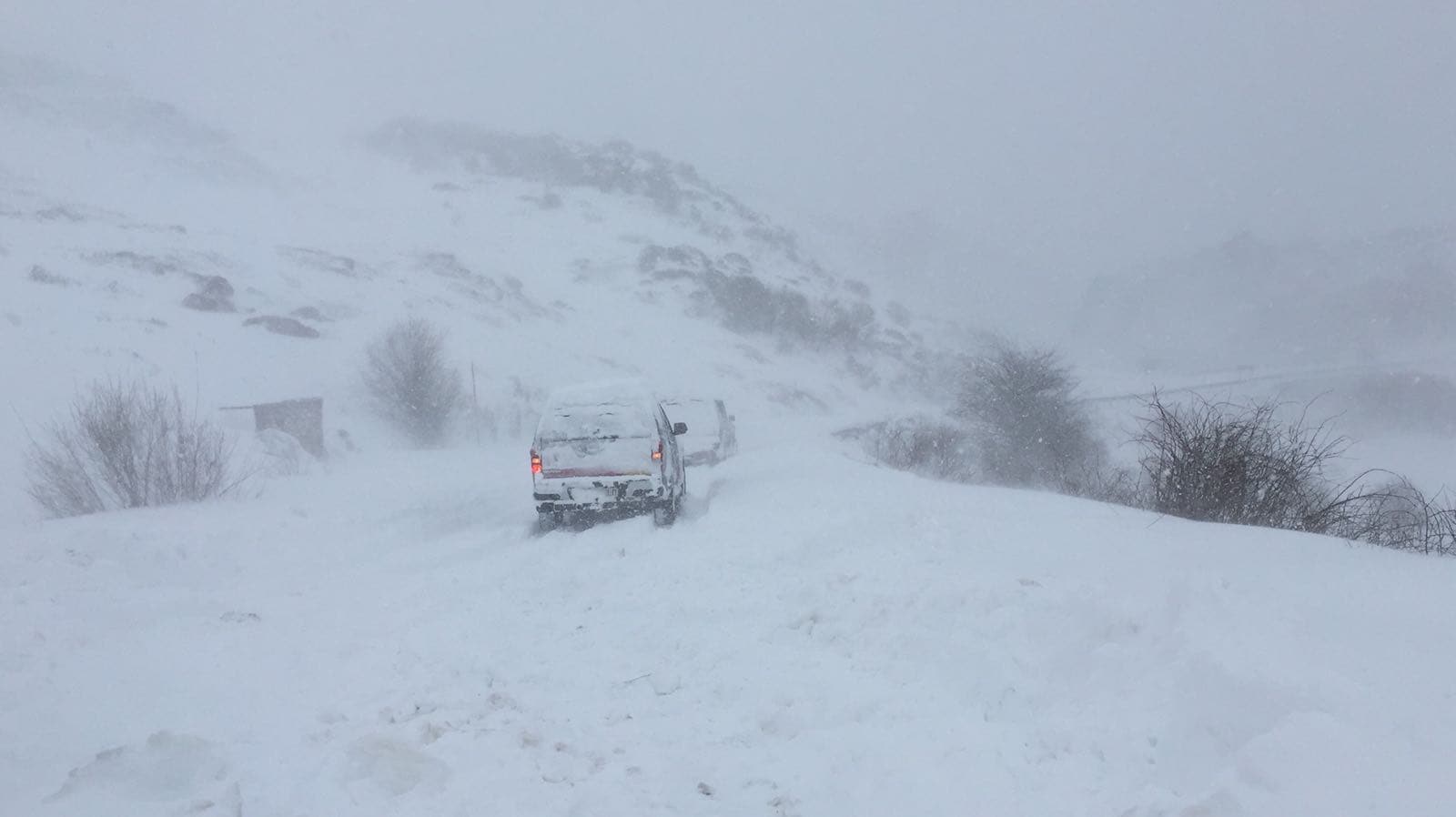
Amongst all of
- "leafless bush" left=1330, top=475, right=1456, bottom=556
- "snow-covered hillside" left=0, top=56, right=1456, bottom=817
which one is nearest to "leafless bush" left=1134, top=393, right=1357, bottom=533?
"leafless bush" left=1330, top=475, right=1456, bottom=556

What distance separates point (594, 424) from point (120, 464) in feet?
22.6

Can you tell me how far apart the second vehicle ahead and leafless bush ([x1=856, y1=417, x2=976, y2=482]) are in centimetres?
1246

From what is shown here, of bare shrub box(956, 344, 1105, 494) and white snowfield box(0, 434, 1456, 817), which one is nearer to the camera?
white snowfield box(0, 434, 1456, 817)

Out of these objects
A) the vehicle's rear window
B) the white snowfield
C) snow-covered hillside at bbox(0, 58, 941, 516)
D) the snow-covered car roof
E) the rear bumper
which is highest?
snow-covered hillside at bbox(0, 58, 941, 516)

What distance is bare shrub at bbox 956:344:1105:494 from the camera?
87.1 ft

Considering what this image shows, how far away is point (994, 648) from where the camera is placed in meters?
4.41

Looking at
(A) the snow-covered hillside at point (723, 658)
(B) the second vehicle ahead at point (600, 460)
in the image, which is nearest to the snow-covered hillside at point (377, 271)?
(A) the snow-covered hillside at point (723, 658)

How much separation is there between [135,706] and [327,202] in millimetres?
71135

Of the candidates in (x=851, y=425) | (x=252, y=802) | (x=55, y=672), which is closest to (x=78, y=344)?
(x=55, y=672)

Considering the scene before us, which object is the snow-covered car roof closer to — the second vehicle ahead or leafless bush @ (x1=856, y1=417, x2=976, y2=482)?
the second vehicle ahead

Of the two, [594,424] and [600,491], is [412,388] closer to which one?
[594,424]

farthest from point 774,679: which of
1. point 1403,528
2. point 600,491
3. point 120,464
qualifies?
point 120,464

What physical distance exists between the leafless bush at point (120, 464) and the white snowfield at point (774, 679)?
12.6 ft

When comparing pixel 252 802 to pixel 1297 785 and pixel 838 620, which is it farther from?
pixel 1297 785
